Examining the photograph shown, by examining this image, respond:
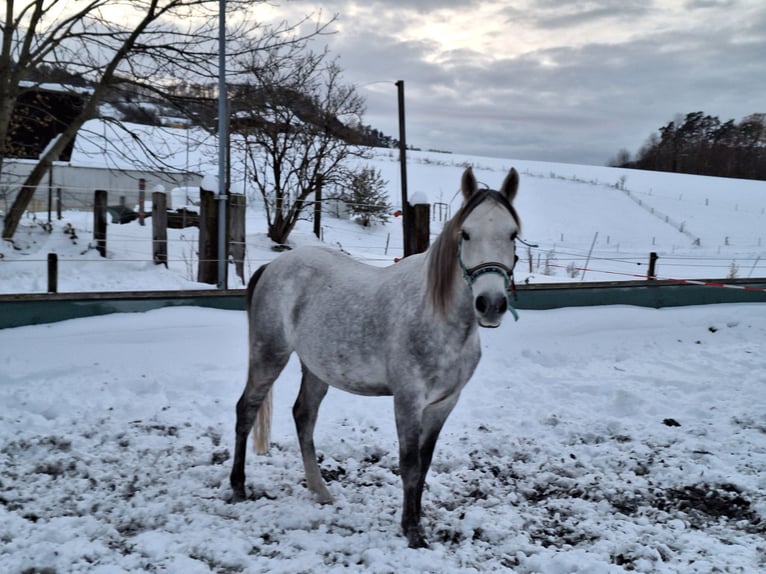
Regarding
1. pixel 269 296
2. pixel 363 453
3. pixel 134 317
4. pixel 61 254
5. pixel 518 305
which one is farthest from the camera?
pixel 61 254

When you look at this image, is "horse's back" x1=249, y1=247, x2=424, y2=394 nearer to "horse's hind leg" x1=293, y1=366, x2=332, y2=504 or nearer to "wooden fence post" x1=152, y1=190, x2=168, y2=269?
"horse's hind leg" x1=293, y1=366, x2=332, y2=504

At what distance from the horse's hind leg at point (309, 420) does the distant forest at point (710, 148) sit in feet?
178

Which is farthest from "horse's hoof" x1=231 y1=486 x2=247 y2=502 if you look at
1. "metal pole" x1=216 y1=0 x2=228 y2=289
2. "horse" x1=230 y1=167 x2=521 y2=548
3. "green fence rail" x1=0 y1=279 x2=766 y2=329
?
"metal pole" x1=216 y1=0 x2=228 y2=289

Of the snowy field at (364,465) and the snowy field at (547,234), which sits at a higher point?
the snowy field at (547,234)

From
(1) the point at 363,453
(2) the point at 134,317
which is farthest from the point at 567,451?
(2) the point at 134,317

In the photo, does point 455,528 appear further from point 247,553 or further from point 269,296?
point 269,296

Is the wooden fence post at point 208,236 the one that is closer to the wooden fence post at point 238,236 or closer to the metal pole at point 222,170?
the metal pole at point 222,170

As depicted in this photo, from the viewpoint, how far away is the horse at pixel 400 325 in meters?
2.42

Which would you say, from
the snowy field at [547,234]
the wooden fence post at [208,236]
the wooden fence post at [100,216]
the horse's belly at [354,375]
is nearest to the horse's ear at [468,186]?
the snowy field at [547,234]

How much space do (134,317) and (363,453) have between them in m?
3.22

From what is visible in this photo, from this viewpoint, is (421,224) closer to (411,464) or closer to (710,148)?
(411,464)

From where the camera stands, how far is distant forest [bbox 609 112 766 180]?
1821 inches

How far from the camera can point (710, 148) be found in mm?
51719

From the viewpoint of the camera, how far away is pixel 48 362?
4.82 meters
